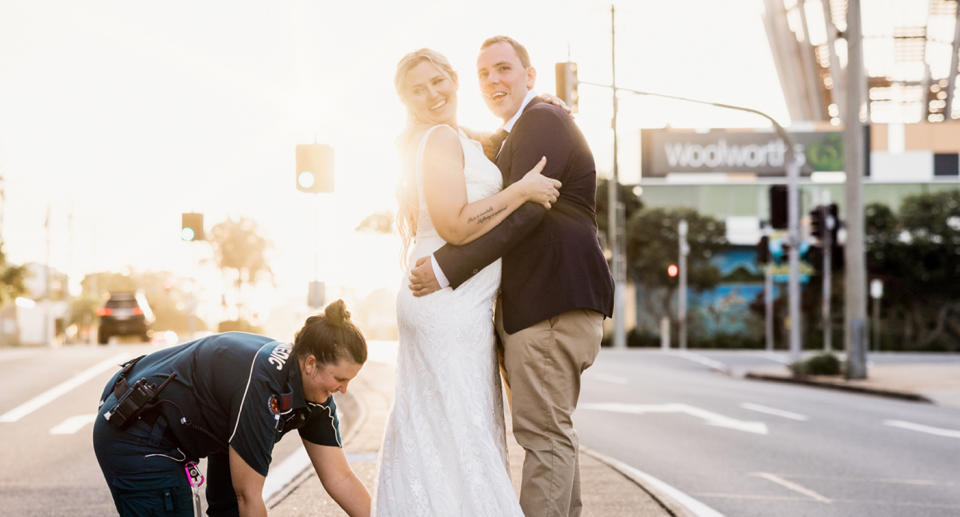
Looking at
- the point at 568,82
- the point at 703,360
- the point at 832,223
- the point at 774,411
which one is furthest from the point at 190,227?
the point at 703,360

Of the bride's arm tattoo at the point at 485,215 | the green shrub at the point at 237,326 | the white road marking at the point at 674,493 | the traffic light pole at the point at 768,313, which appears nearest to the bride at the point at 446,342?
the bride's arm tattoo at the point at 485,215

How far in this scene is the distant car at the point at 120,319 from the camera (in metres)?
36.5

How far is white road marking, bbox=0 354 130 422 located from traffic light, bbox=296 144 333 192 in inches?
172

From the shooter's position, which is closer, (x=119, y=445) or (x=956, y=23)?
(x=119, y=445)

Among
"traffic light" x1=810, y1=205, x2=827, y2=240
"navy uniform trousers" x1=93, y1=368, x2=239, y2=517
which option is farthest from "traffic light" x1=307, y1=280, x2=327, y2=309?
"navy uniform trousers" x1=93, y1=368, x2=239, y2=517

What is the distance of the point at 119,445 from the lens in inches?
161

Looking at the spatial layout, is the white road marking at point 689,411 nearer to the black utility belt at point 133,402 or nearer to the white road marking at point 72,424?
the white road marking at point 72,424

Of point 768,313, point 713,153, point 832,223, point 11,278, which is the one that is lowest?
point 768,313

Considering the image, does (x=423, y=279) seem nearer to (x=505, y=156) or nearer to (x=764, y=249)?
(x=505, y=156)

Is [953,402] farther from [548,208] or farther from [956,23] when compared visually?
[956,23]

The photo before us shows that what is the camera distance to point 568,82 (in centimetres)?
2234

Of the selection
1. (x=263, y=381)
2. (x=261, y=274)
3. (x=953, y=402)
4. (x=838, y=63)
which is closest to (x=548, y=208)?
(x=263, y=381)

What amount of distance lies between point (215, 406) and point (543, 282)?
125cm

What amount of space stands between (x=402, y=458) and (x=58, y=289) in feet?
413
